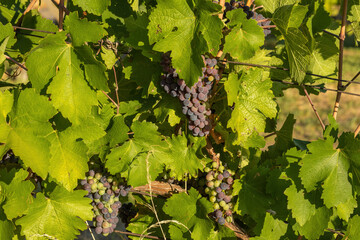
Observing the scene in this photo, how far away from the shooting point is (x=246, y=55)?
160 centimetres

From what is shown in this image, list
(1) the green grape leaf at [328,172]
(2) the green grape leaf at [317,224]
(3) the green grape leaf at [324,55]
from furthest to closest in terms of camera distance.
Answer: (3) the green grape leaf at [324,55] < (2) the green grape leaf at [317,224] < (1) the green grape leaf at [328,172]

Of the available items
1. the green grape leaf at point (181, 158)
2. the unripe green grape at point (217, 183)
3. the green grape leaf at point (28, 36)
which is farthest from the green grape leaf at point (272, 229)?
the green grape leaf at point (28, 36)

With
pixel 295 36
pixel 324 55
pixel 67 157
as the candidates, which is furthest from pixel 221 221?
pixel 324 55

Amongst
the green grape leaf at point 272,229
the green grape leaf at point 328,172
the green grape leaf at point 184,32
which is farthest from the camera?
the green grape leaf at point 272,229

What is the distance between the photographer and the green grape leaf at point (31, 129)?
1494mm

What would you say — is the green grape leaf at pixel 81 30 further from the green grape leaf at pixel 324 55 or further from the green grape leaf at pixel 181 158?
the green grape leaf at pixel 324 55

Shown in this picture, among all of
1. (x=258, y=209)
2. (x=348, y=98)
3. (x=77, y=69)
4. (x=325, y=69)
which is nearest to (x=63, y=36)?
(x=77, y=69)

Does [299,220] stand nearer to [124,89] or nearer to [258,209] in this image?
[258,209]

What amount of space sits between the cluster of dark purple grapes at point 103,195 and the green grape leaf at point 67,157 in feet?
0.57

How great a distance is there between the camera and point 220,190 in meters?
1.89

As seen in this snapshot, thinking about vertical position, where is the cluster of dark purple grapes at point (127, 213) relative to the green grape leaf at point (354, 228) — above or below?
below

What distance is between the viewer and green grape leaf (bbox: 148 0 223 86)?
149cm

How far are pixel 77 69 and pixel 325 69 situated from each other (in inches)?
49.8

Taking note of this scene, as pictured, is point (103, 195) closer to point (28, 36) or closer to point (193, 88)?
point (193, 88)
